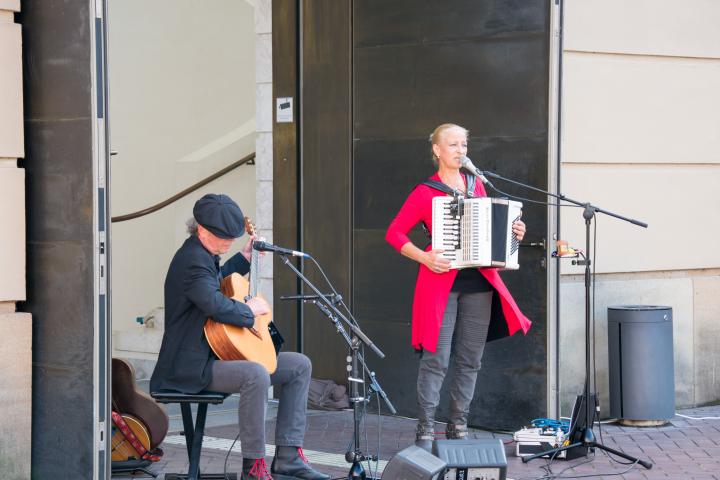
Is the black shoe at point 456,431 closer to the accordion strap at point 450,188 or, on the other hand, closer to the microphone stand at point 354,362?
the microphone stand at point 354,362

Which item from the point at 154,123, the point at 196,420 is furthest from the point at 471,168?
the point at 154,123

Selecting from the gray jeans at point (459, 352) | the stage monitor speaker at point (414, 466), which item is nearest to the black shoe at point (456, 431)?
the gray jeans at point (459, 352)

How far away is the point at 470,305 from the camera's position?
6242mm

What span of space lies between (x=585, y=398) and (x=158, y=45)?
211 inches

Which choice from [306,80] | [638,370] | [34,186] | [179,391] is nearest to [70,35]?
[34,186]

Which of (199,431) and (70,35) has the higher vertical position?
(70,35)

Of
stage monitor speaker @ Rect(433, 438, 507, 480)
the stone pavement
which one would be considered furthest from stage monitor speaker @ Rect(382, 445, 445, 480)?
the stone pavement

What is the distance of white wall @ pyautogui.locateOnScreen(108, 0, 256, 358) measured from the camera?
385 inches

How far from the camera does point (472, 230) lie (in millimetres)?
5957

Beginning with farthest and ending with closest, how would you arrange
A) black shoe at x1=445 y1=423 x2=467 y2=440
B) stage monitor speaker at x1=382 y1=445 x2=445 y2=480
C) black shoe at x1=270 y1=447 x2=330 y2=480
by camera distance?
black shoe at x1=445 y1=423 x2=467 y2=440 → black shoe at x1=270 y1=447 x2=330 y2=480 → stage monitor speaker at x1=382 y1=445 x2=445 y2=480

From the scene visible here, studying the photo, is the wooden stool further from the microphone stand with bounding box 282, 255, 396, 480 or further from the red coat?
the red coat

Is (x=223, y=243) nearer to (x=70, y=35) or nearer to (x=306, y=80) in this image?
(x=70, y=35)

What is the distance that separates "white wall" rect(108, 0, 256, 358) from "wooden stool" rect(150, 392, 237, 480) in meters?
4.19

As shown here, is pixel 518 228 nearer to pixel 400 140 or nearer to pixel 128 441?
pixel 400 140
